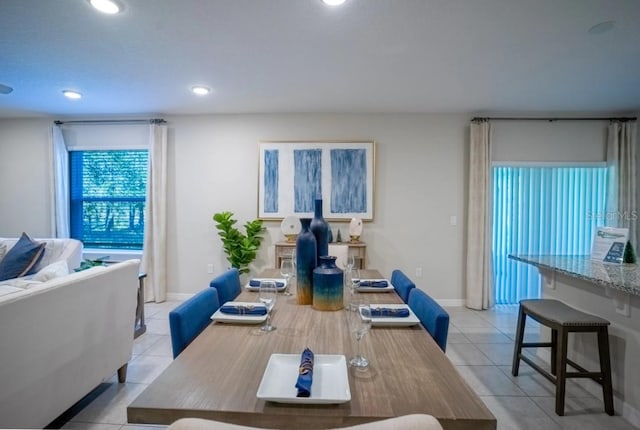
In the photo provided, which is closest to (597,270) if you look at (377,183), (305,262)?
(305,262)

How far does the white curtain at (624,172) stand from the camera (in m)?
3.88

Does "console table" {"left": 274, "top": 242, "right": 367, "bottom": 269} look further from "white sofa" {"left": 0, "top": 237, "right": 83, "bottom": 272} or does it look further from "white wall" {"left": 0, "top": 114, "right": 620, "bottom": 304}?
"white sofa" {"left": 0, "top": 237, "right": 83, "bottom": 272}

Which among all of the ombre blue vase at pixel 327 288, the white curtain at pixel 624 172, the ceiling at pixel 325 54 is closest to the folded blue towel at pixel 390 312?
the ombre blue vase at pixel 327 288

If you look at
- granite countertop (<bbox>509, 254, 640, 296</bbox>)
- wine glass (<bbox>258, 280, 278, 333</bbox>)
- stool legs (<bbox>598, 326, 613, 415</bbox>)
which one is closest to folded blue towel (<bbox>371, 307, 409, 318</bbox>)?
wine glass (<bbox>258, 280, 278, 333</bbox>)

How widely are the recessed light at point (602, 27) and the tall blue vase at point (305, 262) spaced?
2334mm

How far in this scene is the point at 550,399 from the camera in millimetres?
2129

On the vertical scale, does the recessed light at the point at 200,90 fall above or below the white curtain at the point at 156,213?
above

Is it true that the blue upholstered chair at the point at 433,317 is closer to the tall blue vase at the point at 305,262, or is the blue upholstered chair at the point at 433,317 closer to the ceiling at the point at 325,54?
the tall blue vase at the point at 305,262

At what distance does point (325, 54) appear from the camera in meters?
2.50

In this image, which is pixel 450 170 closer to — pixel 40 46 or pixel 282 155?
pixel 282 155

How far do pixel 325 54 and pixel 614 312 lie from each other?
269cm

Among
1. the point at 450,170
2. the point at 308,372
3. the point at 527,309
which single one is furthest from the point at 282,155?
the point at 308,372

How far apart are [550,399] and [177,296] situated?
4062mm

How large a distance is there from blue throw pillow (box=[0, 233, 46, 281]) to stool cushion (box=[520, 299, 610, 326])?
4332 mm
